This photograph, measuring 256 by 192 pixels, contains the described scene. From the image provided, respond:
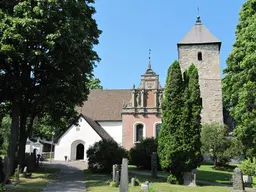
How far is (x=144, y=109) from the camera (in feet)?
110

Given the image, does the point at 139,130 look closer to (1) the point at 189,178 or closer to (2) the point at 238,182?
(1) the point at 189,178

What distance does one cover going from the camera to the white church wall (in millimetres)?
32531

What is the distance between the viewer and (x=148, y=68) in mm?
37312

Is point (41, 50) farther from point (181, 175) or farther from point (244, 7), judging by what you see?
point (244, 7)

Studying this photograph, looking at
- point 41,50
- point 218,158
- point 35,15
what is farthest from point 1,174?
point 218,158

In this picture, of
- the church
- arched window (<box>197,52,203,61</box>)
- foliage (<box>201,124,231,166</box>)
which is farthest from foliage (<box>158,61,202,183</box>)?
arched window (<box>197,52,203,61</box>)

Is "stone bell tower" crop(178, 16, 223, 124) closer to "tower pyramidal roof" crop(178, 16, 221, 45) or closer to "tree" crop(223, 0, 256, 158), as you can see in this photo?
"tower pyramidal roof" crop(178, 16, 221, 45)

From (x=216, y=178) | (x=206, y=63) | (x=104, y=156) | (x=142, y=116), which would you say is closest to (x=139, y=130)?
(x=142, y=116)

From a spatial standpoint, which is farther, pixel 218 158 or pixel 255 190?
pixel 218 158

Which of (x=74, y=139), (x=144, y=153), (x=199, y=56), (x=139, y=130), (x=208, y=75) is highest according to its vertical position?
A: (x=199, y=56)

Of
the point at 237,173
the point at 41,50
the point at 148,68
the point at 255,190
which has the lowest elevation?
the point at 255,190

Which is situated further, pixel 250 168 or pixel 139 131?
pixel 139 131

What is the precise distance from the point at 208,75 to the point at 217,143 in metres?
11.9

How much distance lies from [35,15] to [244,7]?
1799cm
